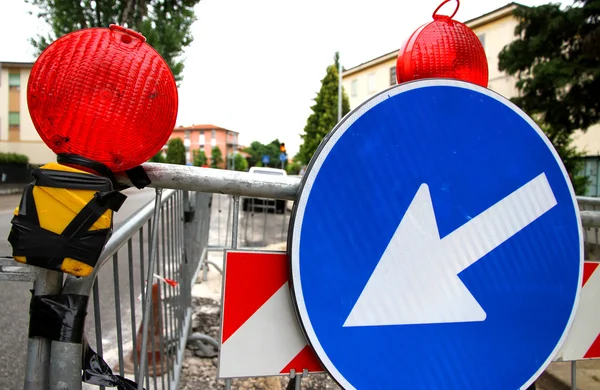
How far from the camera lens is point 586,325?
4.77 ft

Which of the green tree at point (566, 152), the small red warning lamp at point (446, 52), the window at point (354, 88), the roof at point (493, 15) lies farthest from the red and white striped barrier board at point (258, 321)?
the window at point (354, 88)

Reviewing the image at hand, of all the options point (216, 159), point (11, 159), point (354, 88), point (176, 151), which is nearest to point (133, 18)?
point (11, 159)

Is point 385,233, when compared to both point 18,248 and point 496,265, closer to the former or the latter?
point 496,265

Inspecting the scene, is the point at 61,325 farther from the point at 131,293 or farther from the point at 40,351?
the point at 131,293

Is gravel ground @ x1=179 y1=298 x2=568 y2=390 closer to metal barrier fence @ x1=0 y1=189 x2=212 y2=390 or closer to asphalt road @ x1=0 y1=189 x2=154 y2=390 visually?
metal barrier fence @ x1=0 y1=189 x2=212 y2=390

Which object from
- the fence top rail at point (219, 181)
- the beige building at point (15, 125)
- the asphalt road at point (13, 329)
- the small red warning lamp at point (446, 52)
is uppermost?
the beige building at point (15, 125)

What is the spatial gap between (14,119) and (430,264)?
4549 centimetres

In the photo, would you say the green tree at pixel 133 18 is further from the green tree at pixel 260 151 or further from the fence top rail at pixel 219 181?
the green tree at pixel 260 151

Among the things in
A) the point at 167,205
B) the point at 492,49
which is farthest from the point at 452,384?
the point at 492,49

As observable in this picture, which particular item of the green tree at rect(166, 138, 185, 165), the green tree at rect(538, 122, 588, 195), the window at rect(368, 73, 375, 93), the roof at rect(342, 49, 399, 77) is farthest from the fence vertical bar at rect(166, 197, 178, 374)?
the green tree at rect(166, 138, 185, 165)

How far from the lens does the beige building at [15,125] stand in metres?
36.1

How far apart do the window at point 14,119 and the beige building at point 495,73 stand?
31.9 metres

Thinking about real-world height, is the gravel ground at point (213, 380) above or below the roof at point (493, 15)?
below

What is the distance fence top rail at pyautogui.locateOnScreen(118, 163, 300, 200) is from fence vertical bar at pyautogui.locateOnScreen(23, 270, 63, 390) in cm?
28
